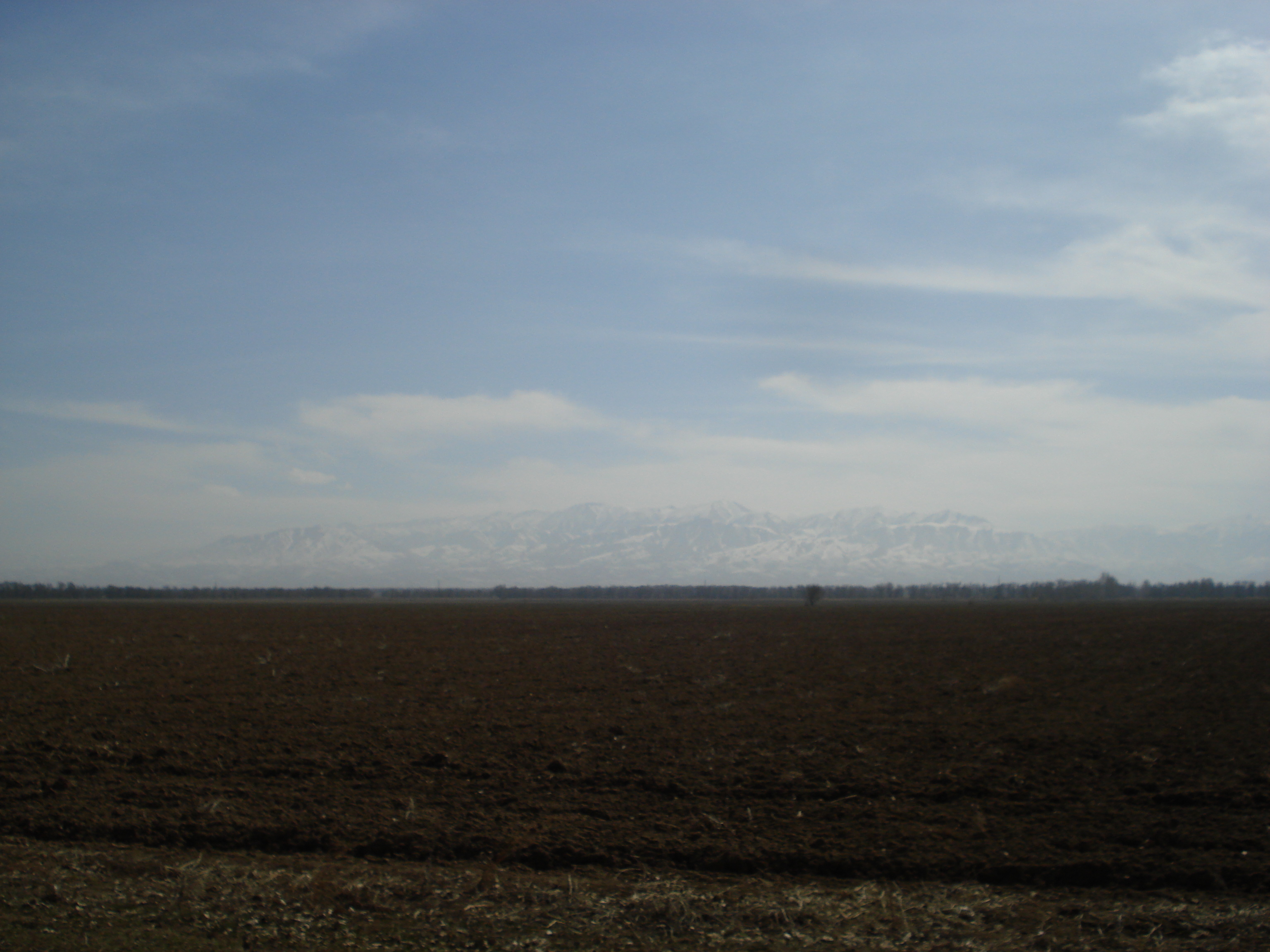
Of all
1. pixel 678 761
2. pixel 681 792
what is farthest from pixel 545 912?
pixel 678 761

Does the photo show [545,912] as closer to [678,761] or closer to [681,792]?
[681,792]

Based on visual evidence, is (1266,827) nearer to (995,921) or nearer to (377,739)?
(995,921)

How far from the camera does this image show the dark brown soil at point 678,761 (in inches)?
462

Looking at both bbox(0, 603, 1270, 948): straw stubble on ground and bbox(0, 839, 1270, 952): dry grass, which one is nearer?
bbox(0, 839, 1270, 952): dry grass

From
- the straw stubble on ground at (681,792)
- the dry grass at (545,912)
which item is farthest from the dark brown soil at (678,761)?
the dry grass at (545,912)

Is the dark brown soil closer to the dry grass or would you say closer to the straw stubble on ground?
the straw stubble on ground

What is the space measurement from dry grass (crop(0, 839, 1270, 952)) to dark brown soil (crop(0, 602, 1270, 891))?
76 centimetres

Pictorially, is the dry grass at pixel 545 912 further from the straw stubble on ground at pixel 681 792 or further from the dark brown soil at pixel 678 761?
the dark brown soil at pixel 678 761

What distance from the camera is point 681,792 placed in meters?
14.2

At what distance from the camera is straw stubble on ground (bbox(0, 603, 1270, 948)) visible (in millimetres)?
9703

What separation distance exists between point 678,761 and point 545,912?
6.86 m

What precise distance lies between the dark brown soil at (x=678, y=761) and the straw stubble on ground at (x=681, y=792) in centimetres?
7

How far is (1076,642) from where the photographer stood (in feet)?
134

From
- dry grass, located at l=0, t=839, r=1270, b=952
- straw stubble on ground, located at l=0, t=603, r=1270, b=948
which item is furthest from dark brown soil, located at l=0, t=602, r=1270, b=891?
dry grass, located at l=0, t=839, r=1270, b=952
